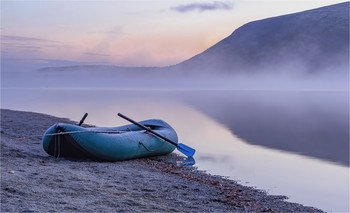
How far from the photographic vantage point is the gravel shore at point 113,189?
22.9 feet

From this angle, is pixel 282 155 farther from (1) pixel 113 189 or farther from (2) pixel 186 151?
(1) pixel 113 189

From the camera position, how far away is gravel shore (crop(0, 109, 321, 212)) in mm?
6992

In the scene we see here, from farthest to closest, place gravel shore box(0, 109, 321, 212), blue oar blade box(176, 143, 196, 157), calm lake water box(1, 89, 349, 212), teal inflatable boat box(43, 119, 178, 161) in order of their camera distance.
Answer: blue oar blade box(176, 143, 196, 157) < teal inflatable boat box(43, 119, 178, 161) < calm lake water box(1, 89, 349, 212) < gravel shore box(0, 109, 321, 212)

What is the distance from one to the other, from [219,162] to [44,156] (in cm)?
578

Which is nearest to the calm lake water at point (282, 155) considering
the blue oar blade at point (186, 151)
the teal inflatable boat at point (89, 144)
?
the blue oar blade at point (186, 151)

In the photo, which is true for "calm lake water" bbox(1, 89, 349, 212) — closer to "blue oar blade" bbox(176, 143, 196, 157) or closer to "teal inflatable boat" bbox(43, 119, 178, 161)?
"blue oar blade" bbox(176, 143, 196, 157)

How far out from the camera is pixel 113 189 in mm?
8180

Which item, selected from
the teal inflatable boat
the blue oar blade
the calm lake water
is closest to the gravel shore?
the teal inflatable boat

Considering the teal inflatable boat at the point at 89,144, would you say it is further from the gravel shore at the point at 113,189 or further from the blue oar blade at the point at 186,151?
the blue oar blade at the point at 186,151

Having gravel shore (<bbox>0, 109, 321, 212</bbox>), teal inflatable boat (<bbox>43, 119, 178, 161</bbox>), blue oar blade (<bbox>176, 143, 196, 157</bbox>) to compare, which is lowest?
gravel shore (<bbox>0, 109, 321, 212</bbox>)

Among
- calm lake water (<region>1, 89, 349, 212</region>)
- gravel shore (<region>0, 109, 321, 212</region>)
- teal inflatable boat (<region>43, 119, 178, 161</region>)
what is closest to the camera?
gravel shore (<region>0, 109, 321, 212</region>)

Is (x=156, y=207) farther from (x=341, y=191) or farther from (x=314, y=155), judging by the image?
(x=314, y=155)

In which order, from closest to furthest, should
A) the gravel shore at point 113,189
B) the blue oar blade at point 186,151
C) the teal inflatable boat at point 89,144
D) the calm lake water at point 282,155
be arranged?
the gravel shore at point 113,189 → the calm lake water at point 282,155 → the teal inflatable boat at point 89,144 → the blue oar blade at point 186,151

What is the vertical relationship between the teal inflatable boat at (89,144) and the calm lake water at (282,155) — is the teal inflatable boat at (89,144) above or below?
below
